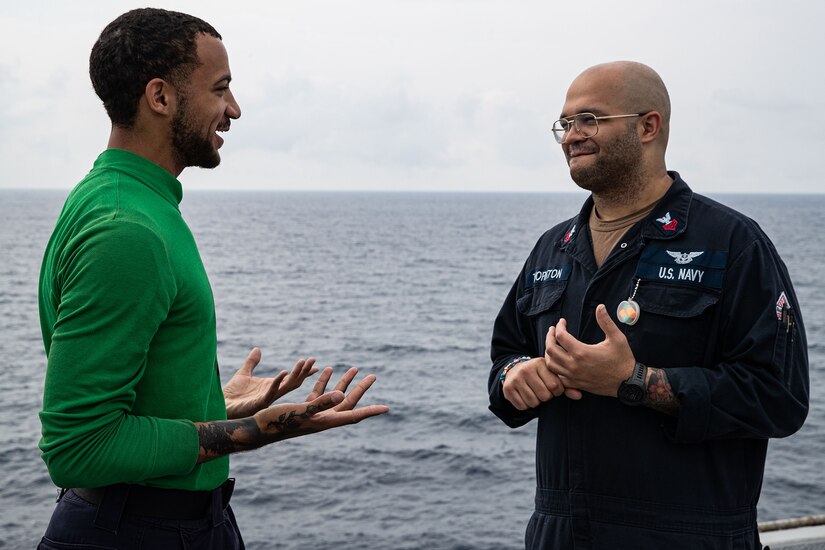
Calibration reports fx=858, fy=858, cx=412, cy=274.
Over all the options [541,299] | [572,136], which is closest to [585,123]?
[572,136]

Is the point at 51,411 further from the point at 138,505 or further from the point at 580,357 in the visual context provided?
the point at 580,357

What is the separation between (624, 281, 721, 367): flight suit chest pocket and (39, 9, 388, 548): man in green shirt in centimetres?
115

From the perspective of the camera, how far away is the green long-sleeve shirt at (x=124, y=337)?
8.21 ft

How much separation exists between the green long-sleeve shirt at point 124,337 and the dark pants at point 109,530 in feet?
0.44

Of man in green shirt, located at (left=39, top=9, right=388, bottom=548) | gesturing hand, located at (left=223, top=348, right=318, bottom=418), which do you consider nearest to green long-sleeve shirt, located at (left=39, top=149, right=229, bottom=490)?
man in green shirt, located at (left=39, top=9, right=388, bottom=548)

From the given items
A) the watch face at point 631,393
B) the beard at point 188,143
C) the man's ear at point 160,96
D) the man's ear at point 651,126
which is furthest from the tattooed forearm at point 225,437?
the man's ear at point 651,126

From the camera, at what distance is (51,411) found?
2.51 metres

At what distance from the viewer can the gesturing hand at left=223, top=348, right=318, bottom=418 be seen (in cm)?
328

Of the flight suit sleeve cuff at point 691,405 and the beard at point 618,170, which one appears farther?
the beard at point 618,170

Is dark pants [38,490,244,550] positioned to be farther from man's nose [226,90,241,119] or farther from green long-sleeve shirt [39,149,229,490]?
man's nose [226,90,241,119]

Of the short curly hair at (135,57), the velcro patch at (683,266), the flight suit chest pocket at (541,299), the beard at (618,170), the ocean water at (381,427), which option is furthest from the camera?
the ocean water at (381,427)

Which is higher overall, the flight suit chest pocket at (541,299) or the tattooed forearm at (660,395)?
the flight suit chest pocket at (541,299)

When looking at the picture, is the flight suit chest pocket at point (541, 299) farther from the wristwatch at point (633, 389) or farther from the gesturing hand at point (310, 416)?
the gesturing hand at point (310, 416)

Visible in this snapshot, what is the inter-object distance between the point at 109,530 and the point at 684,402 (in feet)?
6.85
